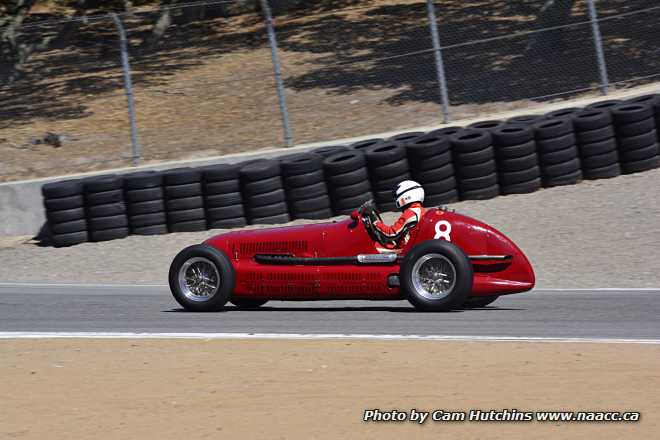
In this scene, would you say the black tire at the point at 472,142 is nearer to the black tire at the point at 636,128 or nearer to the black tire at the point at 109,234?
the black tire at the point at 636,128

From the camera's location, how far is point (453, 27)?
21094 millimetres

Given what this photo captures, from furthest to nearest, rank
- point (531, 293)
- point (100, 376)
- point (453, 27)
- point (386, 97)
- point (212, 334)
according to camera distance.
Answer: point (453, 27) → point (386, 97) → point (531, 293) → point (212, 334) → point (100, 376)

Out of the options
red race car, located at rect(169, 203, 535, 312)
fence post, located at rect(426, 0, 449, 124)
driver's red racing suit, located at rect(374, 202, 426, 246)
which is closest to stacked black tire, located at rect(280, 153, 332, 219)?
fence post, located at rect(426, 0, 449, 124)

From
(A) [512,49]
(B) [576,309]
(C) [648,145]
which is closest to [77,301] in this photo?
(B) [576,309]

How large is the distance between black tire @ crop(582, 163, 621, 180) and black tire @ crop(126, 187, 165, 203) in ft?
17.7

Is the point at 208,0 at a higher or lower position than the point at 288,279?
higher

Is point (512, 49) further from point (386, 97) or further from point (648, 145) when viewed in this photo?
point (648, 145)

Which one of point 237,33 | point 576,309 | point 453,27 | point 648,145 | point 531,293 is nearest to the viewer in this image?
point 576,309

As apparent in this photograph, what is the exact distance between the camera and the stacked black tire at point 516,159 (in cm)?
1431

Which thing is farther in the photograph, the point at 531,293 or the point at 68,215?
the point at 68,215

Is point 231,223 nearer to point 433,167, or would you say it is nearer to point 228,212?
point 228,212

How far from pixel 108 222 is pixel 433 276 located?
6480 mm

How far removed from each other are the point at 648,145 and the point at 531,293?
428cm

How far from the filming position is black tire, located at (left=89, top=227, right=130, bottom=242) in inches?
591
